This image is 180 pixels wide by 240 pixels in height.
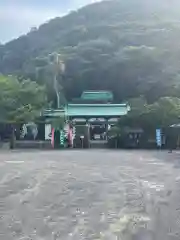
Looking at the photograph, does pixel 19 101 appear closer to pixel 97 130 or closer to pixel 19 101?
pixel 19 101

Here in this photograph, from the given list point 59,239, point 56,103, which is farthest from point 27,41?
point 59,239

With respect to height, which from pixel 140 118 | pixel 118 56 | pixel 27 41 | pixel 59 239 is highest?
pixel 27 41

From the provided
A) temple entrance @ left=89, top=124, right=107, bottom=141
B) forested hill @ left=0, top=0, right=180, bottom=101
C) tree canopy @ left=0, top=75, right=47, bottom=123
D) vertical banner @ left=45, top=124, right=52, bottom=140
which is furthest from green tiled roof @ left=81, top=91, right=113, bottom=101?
tree canopy @ left=0, top=75, right=47, bottom=123

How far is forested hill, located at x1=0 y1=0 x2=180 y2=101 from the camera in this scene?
42562 mm

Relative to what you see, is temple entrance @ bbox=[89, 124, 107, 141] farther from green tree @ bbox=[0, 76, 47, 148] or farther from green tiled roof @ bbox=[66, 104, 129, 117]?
green tree @ bbox=[0, 76, 47, 148]

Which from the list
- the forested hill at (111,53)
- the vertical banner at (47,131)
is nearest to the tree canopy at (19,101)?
the vertical banner at (47,131)

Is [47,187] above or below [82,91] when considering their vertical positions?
below

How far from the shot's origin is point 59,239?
516 centimetres

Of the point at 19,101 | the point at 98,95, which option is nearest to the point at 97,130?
the point at 98,95

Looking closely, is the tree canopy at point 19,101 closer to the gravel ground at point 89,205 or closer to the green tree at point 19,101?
the green tree at point 19,101

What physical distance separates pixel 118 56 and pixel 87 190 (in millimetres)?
38749

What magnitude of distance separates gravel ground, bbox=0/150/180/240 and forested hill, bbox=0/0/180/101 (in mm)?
26092

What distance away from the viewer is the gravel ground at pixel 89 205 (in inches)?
219

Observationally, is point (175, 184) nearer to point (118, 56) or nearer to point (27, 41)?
point (118, 56)
